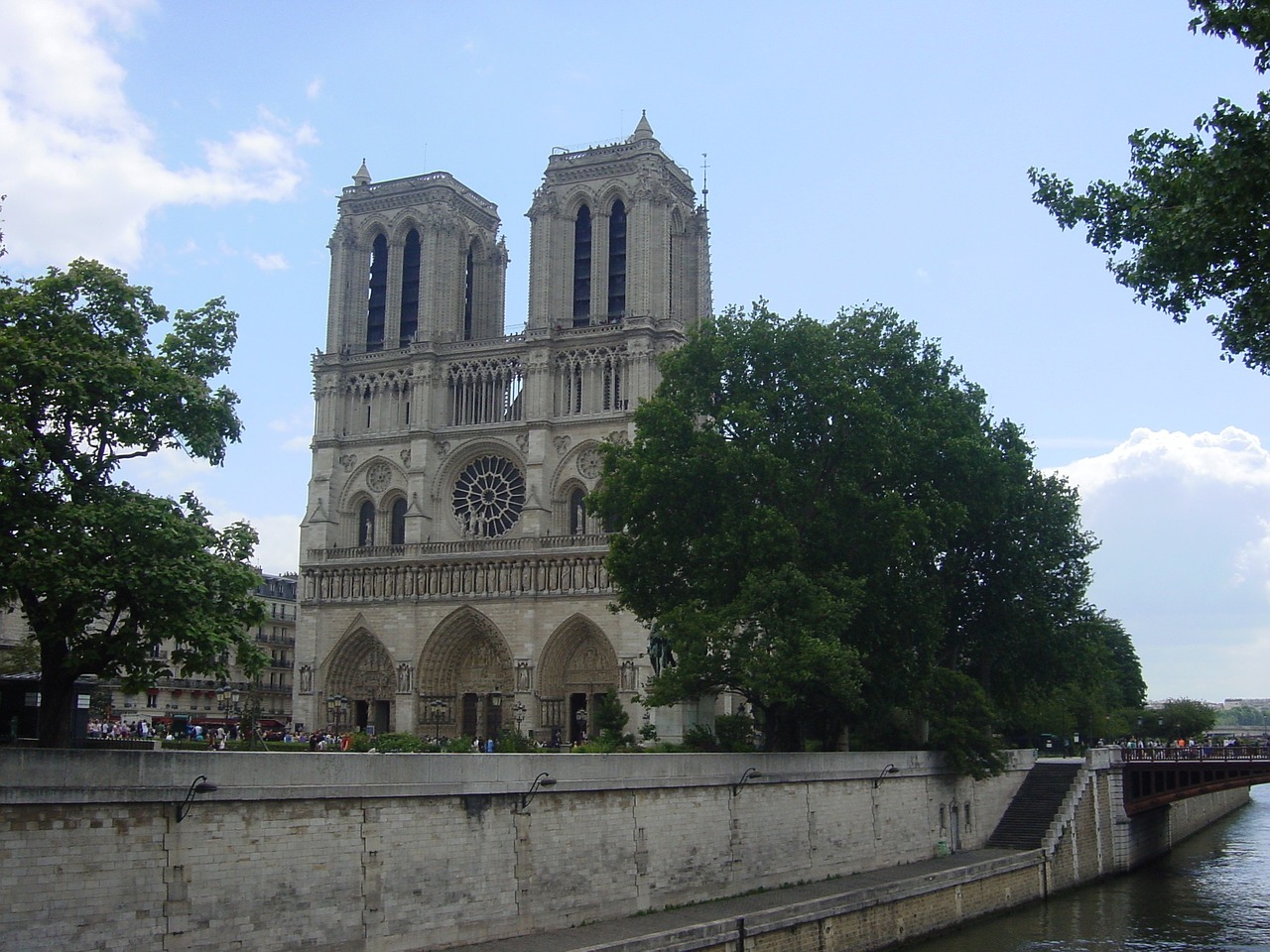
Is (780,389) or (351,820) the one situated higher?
(780,389)

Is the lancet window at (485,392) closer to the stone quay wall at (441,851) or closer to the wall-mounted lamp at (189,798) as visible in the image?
the stone quay wall at (441,851)

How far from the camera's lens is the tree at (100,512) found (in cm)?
1689

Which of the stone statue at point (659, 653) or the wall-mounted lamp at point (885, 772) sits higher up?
the stone statue at point (659, 653)

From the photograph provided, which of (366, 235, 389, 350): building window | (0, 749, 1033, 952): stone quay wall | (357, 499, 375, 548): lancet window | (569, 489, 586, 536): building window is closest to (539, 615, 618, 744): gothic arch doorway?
(569, 489, 586, 536): building window

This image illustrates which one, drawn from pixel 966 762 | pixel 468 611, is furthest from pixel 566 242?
pixel 966 762

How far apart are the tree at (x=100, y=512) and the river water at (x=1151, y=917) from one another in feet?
51.9

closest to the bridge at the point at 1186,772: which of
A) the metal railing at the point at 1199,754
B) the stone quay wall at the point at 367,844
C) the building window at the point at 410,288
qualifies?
the metal railing at the point at 1199,754

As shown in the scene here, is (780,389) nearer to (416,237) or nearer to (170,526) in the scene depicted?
(170,526)

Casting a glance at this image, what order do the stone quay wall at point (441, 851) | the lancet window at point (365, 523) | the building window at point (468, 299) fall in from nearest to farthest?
the stone quay wall at point (441, 851), the lancet window at point (365, 523), the building window at point (468, 299)

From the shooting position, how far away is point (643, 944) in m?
20.0

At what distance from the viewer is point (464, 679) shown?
5847 centimetres

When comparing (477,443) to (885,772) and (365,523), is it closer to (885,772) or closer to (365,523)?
(365,523)

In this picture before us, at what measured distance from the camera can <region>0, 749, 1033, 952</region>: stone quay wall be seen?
15.8 m

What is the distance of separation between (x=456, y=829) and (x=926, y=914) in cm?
1177
